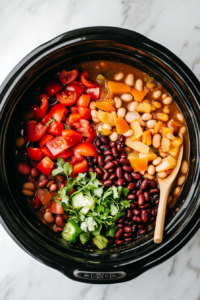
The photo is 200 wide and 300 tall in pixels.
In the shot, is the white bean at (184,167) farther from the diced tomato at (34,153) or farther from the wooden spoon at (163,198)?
the diced tomato at (34,153)

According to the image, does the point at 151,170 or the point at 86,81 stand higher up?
the point at 86,81

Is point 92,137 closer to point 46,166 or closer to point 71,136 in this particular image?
point 71,136

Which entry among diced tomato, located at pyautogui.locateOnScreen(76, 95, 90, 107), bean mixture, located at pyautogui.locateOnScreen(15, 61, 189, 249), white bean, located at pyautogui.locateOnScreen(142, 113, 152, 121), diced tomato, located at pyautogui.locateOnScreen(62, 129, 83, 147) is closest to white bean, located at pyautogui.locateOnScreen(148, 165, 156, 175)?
bean mixture, located at pyautogui.locateOnScreen(15, 61, 189, 249)

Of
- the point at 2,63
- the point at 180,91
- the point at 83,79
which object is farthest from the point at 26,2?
the point at 180,91

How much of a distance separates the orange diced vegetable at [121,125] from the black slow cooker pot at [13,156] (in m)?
0.45

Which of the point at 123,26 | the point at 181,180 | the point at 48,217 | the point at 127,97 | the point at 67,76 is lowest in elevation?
the point at 48,217

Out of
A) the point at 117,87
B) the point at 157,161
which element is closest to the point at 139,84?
the point at 117,87

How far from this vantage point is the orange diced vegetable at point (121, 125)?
86.7 inches

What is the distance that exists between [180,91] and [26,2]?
4.93ft

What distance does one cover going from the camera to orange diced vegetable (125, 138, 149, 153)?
7.24ft

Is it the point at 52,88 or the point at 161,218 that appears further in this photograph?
the point at 52,88

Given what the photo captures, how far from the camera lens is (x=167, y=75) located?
A: 2029mm

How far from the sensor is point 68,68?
7.30 ft

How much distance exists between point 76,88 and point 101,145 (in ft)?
1.69
